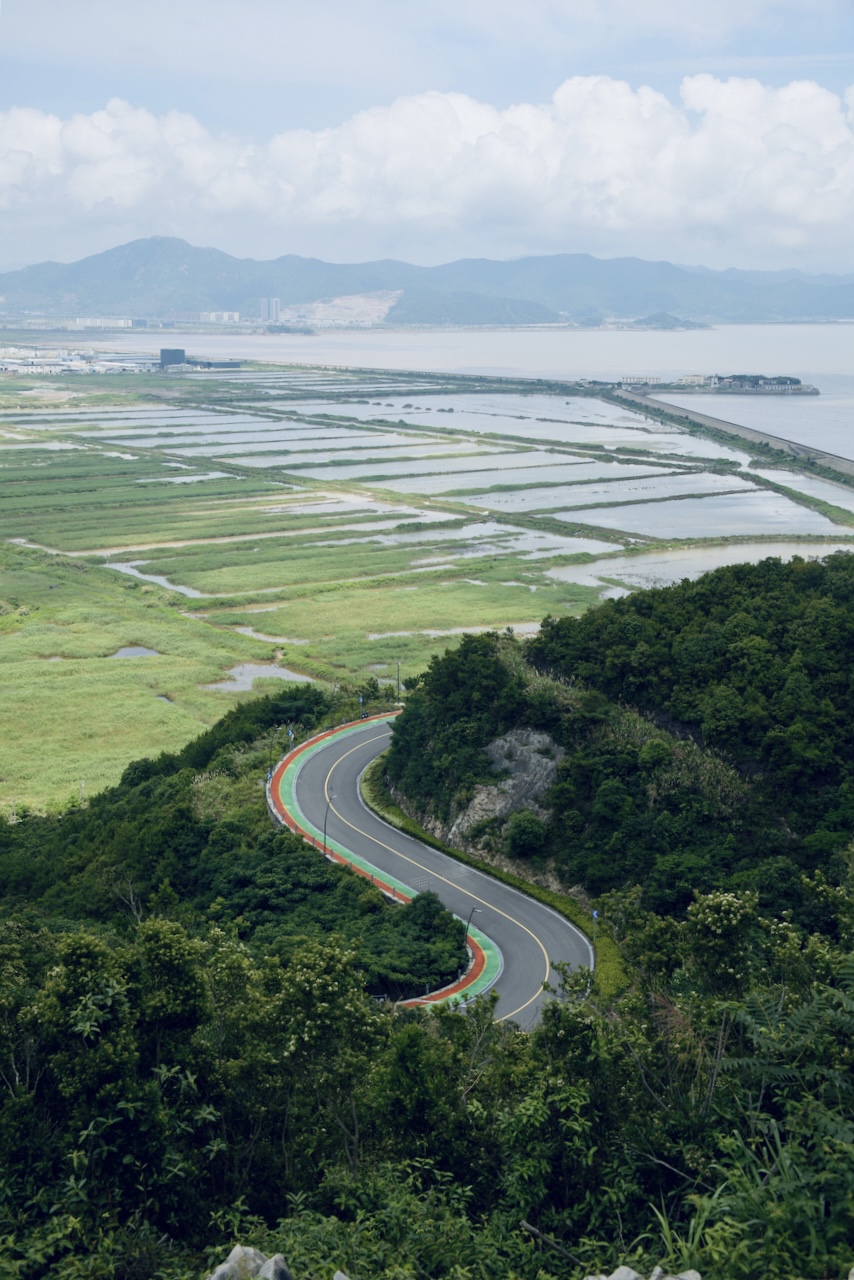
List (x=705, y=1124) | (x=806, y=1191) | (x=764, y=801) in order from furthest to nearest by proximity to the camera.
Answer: (x=764, y=801) → (x=705, y=1124) → (x=806, y=1191)

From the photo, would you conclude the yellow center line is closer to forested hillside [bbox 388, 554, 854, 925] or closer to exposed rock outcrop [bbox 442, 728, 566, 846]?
exposed rock outcrop [bbox 442, 728, 566, 846]

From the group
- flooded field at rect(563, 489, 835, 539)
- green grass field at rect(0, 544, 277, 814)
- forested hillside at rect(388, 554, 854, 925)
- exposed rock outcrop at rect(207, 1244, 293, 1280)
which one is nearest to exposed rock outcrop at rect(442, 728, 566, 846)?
forested hillside at rect(388, 554, 854, 925)

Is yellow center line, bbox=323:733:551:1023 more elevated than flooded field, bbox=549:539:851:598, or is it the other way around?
flooded field, bbox=549:539:851:598

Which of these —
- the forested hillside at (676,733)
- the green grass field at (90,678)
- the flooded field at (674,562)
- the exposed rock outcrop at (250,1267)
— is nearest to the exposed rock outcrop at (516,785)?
the forested hillside at (676,733)

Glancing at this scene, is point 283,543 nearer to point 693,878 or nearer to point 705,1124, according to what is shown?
point 693,878

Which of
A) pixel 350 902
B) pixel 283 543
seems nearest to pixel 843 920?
pixel 350 902
